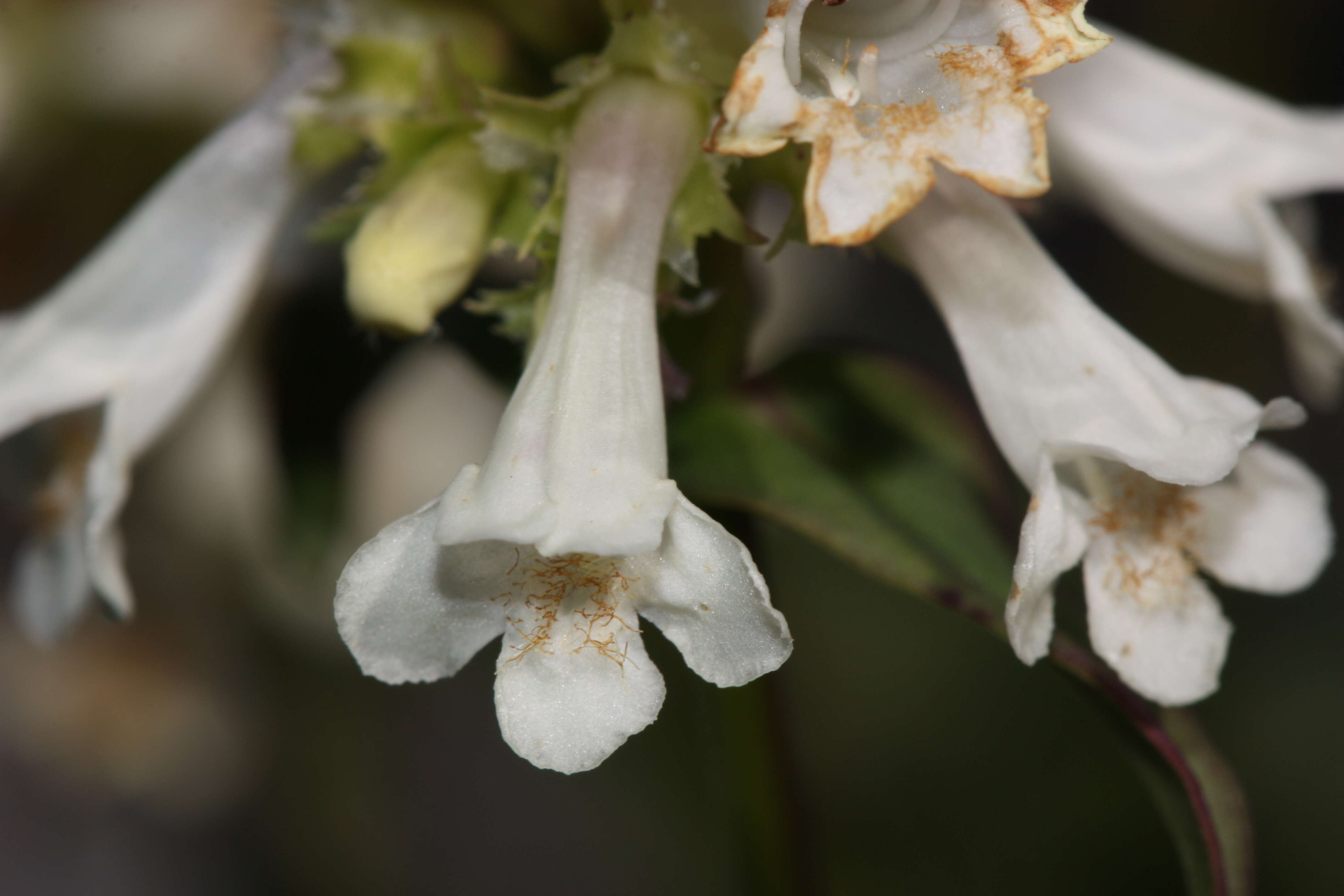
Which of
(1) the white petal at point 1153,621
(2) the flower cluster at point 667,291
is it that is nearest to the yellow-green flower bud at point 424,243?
(2) the flower cluster at point 667,291

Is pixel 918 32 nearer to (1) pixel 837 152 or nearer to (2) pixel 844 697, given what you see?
(1) pixel 837 152

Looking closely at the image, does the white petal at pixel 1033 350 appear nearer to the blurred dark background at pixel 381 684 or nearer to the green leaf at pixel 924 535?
the green leaf at pixel 924 535

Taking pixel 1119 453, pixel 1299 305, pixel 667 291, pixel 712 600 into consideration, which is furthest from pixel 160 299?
pixel 1299 305

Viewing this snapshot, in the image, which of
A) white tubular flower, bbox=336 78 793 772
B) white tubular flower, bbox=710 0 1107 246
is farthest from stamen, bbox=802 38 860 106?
white tubular flower, bbox=336 78 793 772

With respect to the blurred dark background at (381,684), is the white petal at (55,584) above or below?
above

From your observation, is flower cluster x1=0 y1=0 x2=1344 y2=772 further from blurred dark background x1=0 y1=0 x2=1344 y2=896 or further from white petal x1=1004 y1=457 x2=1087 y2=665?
blurred dark background x1=0 y1=0 x2=1344 y2=896

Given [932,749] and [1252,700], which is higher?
[1252,700]

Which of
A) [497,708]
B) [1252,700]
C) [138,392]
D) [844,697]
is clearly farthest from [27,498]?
[1252,700]

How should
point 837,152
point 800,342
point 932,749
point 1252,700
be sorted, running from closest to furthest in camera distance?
point 837,152
point 800,342
point 1252,700
point 932,749
